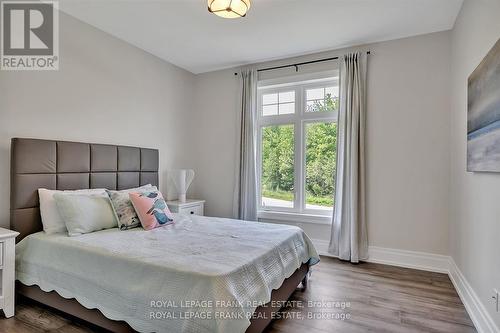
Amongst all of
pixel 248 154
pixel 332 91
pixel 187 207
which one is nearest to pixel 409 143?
pixel 332 91

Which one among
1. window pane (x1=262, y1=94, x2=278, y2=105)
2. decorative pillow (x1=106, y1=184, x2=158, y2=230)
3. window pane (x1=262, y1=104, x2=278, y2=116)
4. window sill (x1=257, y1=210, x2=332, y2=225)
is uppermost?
window pane (x1=262, y1=94, x2=278, y2=105)

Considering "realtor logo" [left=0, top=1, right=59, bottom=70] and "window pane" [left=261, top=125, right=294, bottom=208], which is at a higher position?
"realtor logo" [left=0, top=1, right=59, bottom=70]

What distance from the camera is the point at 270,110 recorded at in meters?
4.17

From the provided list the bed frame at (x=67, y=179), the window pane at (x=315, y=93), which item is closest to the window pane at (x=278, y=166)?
the window pane at (x=315, y=93)

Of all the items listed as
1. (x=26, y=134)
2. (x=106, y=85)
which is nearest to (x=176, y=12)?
(x=106, y=85)

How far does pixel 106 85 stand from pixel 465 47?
12.3 feet

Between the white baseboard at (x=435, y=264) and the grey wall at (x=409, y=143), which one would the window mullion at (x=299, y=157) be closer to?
the white baseboard at (x=435, y=264)

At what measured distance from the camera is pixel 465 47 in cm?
250

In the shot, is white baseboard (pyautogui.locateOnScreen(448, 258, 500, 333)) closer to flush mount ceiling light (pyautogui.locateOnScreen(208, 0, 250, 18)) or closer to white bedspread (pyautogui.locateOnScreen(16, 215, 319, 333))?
white bedspread (pyautogui.locateOnScreen(16, 215, 319, 333))

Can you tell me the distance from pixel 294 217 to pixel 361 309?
170cm

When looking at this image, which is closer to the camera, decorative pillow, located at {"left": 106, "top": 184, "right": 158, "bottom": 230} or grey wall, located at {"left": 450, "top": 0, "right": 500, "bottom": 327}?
grey wall, located at {"left": 450, "top": 0, "right": 500, "bottom": 327}

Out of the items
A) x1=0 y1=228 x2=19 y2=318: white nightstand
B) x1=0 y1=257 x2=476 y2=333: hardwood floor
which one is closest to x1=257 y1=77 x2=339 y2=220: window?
x1=0 y1=257 x2=476 y2=333: hardwood floor

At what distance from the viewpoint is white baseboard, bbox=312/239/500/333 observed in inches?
81.0

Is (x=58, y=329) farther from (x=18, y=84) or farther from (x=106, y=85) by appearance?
(x=106, y=85)
